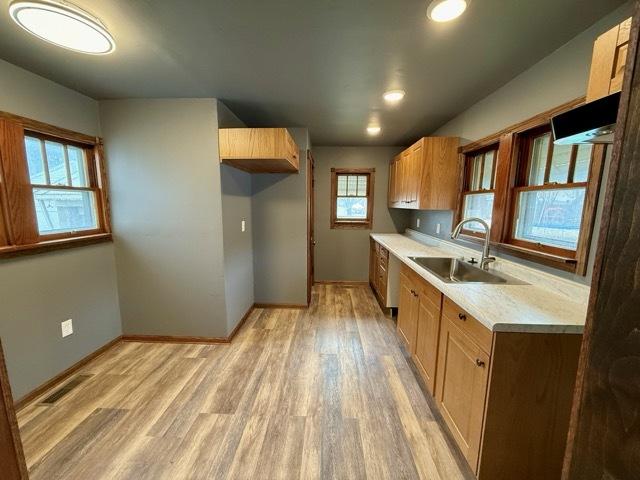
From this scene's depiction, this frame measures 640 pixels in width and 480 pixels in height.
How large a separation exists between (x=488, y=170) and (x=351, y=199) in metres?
2.30

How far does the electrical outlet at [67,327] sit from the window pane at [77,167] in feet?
3.84

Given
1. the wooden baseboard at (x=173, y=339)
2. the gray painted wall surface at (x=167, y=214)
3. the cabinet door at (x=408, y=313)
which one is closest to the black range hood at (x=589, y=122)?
the cabinet door at (x=408, y=313)

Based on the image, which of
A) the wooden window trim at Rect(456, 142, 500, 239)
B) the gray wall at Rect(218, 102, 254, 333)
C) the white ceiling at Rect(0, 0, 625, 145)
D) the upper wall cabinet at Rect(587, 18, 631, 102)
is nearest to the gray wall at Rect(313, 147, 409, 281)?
the gray wall at Rect(218, 102, 254, 333)

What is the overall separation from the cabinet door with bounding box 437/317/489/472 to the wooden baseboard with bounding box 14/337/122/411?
2834 mm

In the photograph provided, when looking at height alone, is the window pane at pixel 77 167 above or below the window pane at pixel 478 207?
above

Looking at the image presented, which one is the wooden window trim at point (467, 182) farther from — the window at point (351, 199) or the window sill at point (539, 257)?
the window at point (351, 199)

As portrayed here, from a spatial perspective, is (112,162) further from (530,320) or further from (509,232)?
(509,232)

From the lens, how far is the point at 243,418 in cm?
176

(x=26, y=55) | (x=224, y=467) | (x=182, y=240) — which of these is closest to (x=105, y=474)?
(x=224, y=467)

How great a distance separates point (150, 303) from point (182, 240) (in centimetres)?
76

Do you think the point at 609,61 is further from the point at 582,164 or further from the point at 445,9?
the point at 582,164

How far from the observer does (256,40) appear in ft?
4.94

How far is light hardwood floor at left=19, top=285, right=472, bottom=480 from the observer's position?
1435 mm

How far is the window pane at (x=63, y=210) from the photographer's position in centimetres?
199
